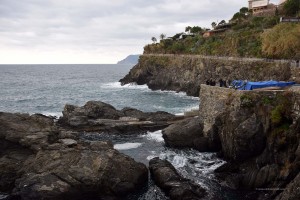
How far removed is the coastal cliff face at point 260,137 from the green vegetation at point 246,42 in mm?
26344

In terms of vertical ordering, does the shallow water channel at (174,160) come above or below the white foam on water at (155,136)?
below

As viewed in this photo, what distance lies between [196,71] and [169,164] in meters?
56.9

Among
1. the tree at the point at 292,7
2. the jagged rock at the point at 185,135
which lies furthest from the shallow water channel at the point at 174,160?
the tree at the point at 292,7

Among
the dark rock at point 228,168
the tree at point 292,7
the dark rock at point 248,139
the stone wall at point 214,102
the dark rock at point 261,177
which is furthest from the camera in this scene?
the tree at point 292,7

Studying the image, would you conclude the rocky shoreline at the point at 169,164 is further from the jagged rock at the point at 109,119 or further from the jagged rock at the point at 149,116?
the jagged rock at the point at 149,116

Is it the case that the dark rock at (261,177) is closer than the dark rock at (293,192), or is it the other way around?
the dark rock at (293,192)

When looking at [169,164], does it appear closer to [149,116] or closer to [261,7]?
[149,116]

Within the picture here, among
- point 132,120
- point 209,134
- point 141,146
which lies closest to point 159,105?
point 132,120

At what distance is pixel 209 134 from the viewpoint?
113ft

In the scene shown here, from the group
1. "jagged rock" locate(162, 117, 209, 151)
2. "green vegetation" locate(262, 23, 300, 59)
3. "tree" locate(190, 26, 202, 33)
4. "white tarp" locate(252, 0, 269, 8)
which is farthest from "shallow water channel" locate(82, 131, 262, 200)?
"tree" locate(190, 26, 202, 33)

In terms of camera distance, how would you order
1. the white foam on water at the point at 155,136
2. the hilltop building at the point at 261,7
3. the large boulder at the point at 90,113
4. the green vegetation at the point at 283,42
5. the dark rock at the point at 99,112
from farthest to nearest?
1. the hilltop building at the point at 261,7
2. the green vegetation at the point at 283,42
3. the dark rock at the point at 99,112
4. the large boulder at the point at 90,113
5. the white foam on water at the point at 155,136

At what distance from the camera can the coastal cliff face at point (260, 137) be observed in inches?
953

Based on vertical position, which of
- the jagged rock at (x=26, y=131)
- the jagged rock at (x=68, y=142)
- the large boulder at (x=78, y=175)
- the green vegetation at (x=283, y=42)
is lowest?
the large boulder at (x=78, y=175)

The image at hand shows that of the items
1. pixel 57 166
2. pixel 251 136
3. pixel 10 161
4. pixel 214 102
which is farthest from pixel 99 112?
pixel 251 136
